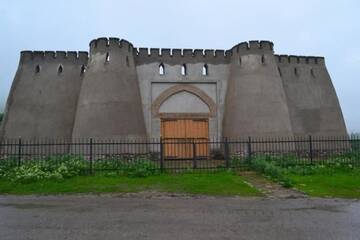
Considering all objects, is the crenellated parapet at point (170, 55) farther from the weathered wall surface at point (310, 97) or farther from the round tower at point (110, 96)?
the weathered wall surface at point (310, 97)

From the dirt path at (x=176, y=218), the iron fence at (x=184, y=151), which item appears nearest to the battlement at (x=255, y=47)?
the iron fence at (x=184, y=151)

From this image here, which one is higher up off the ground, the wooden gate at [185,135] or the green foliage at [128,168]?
the wooden gate at [185,135]

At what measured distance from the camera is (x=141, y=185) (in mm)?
13430

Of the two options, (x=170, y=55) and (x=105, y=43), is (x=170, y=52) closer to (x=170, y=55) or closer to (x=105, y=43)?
(x=170, y=55)

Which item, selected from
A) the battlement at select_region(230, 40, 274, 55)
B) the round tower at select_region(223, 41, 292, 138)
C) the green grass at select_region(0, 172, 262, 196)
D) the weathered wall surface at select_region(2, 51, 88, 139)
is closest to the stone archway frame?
the round tower at select_region(223, 41, 292, 138)

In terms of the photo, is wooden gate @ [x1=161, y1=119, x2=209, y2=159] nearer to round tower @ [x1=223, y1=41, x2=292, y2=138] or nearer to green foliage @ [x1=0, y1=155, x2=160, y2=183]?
round tower @ [x1=223, y1=41, x2=292, y2=138]

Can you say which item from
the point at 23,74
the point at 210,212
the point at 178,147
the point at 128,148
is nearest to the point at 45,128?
the point at 23,74

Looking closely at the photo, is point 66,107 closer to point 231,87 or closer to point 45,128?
point 45,128

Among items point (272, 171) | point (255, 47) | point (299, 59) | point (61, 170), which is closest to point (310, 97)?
point (299, 59)

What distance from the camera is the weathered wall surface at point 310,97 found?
2558cm

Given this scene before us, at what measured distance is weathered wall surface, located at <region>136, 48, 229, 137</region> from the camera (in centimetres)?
2408

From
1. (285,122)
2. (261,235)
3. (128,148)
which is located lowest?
(261,235)

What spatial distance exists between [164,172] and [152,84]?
947cm

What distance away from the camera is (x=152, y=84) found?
24.2m
